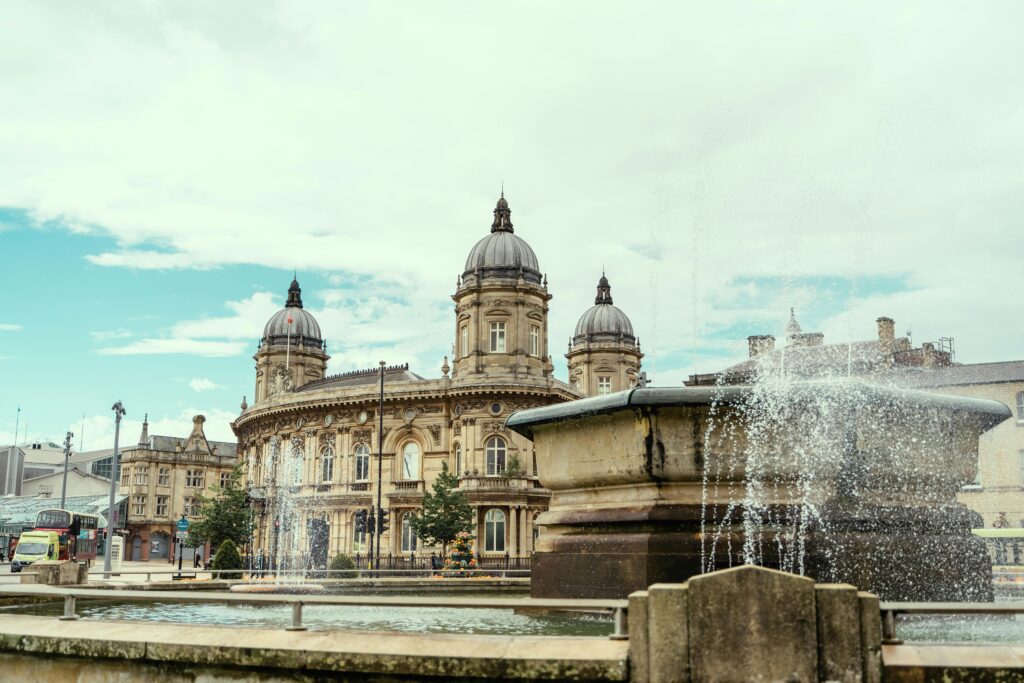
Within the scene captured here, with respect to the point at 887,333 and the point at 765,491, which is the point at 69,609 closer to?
the point at 765,491

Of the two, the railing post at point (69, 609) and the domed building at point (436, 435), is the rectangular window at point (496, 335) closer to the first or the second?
the domed building at point (436, 435)

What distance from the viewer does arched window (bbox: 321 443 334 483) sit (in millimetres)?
64062

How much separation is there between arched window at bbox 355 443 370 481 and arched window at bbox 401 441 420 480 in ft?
8.50

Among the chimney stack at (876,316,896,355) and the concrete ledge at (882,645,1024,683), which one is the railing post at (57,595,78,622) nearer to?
the concrete ledge at (882,645,1024,683)

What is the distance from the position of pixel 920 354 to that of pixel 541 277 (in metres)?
24.4

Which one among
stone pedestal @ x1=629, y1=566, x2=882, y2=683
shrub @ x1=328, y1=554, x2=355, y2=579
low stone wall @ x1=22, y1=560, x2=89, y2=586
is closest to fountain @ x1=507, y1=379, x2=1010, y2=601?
stone pedestal @ x1=629, y1=566, x2=882, y2=683

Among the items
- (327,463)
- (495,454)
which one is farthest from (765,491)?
(327,463)

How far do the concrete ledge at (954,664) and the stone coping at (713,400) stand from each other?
4305 millimetres

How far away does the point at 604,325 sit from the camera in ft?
272

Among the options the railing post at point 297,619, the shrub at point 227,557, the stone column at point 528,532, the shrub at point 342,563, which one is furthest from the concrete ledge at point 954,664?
the stone column at point 528,532

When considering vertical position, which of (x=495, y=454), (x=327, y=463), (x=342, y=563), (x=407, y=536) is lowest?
(x=342, y=563)

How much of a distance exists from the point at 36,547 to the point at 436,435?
23197 millimetres

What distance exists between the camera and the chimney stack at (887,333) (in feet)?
200

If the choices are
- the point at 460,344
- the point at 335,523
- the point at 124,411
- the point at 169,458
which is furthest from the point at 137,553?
the point at 124,411
